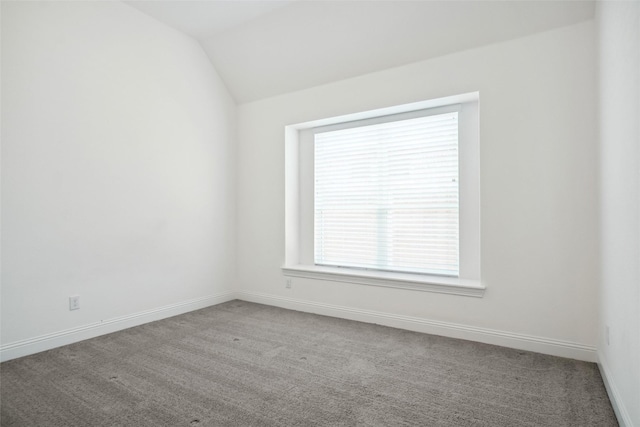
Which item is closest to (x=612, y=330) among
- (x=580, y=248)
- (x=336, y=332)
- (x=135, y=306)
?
(x=580, y=248)

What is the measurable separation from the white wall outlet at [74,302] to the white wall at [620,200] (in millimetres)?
3742

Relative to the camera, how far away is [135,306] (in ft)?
11.8

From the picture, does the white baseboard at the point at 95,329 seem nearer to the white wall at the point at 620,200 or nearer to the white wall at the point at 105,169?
the white wall at the point at 105,169

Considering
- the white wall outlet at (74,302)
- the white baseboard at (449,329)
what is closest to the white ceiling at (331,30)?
the white baseboard at (449,329)

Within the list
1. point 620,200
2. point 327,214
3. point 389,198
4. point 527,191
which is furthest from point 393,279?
point 620,200

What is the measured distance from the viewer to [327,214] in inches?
170

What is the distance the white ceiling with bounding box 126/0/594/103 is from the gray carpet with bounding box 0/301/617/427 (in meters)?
2.51

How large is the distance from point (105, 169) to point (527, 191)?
141 inches

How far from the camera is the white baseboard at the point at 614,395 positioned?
1.77 m

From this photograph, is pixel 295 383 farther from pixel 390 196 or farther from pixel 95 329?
pixel 390 196

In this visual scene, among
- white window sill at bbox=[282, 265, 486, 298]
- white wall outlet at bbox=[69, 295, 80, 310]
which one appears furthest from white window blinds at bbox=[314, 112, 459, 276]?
white wall outlet at bbox=[69, 295, 80, 310]

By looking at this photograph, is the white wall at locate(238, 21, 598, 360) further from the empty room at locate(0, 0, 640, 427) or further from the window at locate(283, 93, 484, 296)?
the window at locate(283, 93, 484, 296)

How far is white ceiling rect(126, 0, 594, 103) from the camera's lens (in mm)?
2865

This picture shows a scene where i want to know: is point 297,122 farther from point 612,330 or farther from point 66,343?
point 612,330
